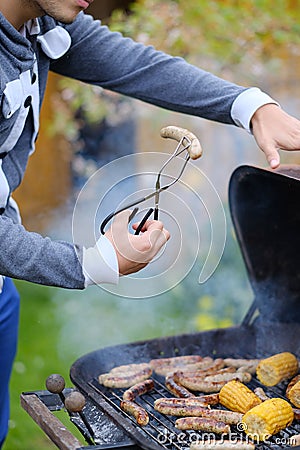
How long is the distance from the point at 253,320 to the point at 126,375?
1.73ft

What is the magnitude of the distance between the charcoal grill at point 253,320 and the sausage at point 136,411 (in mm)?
16

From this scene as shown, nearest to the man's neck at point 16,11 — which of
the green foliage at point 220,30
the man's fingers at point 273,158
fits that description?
the man's fingers at point 273,158

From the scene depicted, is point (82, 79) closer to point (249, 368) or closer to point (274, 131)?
point (274, 131)

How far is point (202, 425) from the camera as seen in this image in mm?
1779

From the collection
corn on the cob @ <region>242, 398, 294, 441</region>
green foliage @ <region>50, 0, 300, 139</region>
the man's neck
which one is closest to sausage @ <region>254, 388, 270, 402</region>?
corn on the cob @ <region>242, 398, 294, 441</region>

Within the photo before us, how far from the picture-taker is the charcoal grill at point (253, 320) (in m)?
1.95

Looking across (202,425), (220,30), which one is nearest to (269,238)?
(202,425)

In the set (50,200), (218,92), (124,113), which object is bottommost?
(50,200)

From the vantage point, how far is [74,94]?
15.4 feet

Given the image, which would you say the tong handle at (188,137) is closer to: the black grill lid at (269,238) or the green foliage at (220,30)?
the black grill lid at (269,238)

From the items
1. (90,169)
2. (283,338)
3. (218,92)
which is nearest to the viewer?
(218,92)

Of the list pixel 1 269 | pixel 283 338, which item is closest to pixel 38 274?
pixel 1 269

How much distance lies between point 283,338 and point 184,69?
922mm

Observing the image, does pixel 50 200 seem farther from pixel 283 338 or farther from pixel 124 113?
pixel 283 338
